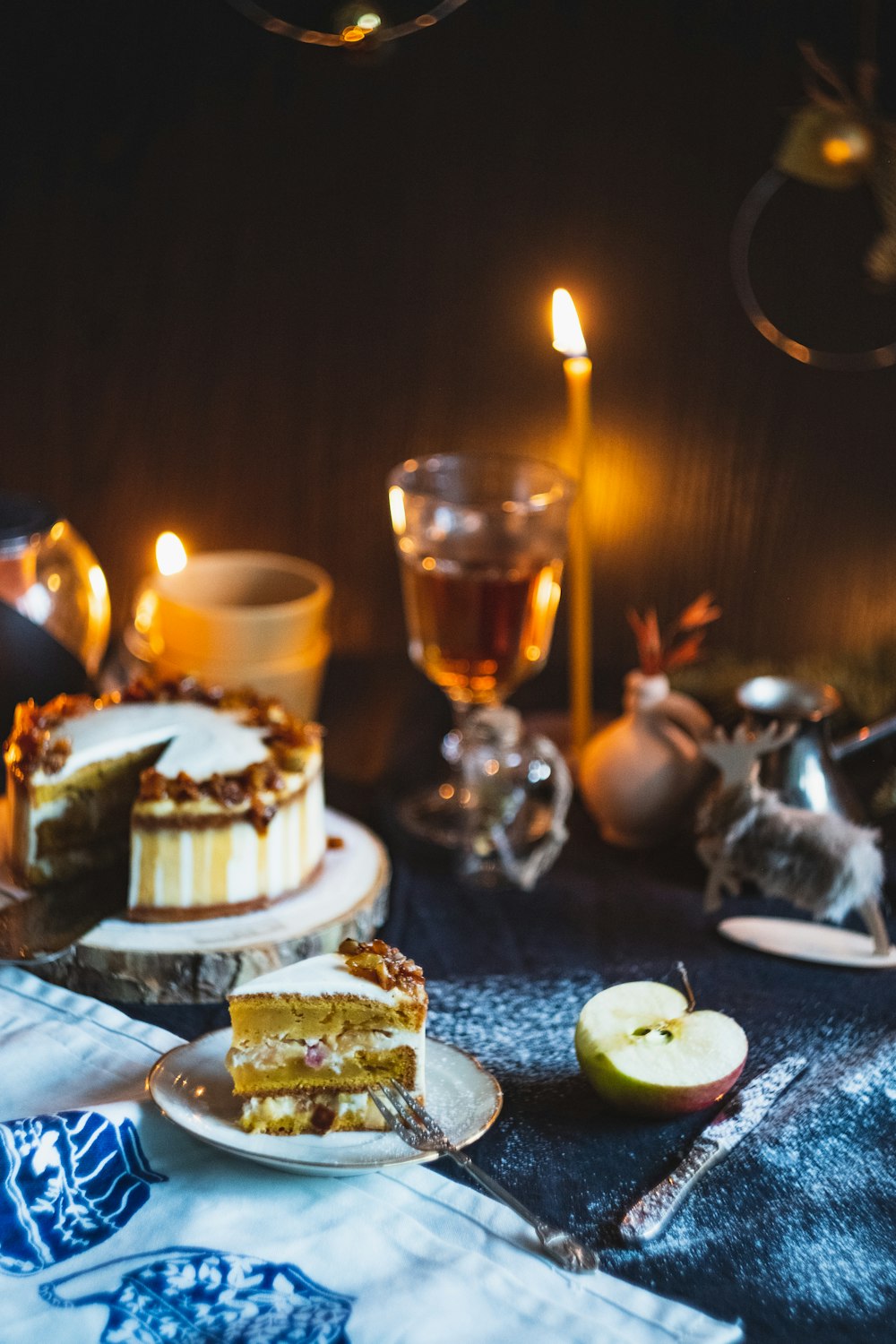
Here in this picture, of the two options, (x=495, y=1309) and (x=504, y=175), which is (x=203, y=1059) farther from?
(x=504, y=175)

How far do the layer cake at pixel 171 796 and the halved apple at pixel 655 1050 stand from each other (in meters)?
0.33

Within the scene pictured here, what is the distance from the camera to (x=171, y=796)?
114 centimetres

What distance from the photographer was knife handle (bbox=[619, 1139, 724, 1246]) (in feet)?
2.68

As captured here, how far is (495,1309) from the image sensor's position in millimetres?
744

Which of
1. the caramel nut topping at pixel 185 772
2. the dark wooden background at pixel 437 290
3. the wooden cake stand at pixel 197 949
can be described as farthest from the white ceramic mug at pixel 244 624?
the wooden cake stand at pixel 197 949

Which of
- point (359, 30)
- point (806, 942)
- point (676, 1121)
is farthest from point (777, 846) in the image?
point (359, 30)

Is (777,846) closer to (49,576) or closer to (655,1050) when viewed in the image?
(655,1050)

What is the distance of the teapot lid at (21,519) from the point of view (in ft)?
4.65

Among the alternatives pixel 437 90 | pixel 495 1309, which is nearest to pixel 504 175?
pixel 437 90

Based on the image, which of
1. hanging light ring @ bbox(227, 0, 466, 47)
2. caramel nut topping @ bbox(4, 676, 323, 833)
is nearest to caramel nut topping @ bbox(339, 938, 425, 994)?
caramel nut topping @ bbox(4, 676, 323, 833)

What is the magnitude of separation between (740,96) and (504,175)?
11.4 inches

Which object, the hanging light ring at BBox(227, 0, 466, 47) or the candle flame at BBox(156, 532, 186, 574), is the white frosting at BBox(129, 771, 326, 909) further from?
the hanging light ring at BBox(227, 0, 466, 47)

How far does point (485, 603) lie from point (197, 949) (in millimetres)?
472

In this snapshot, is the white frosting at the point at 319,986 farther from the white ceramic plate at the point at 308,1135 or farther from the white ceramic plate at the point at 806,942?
the white ceramic plate at the point at 806,942
